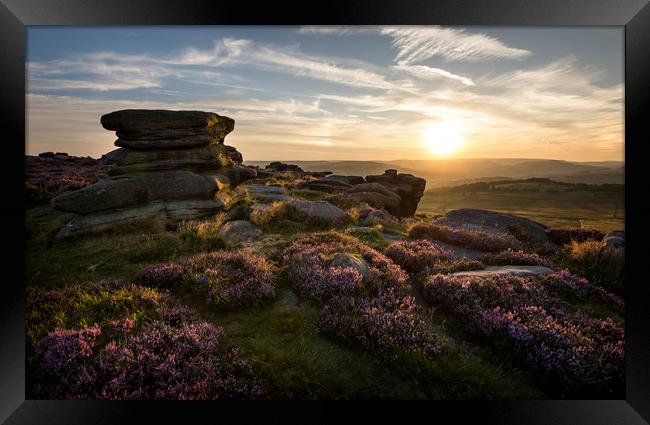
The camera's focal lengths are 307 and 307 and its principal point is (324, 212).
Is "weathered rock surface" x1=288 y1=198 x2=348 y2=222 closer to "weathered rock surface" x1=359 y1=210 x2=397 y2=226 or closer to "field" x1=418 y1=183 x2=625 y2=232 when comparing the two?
"weathered rock surface" x1=359 y1=210 x2=397 y2=226

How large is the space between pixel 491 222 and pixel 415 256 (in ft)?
33.2

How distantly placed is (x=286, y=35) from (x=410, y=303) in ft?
23.3

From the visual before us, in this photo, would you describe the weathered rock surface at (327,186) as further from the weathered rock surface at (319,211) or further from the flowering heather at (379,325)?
the flowering heather at (379,325)

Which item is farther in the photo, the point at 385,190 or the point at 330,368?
the point at 385,190

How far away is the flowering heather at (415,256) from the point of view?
311 inches

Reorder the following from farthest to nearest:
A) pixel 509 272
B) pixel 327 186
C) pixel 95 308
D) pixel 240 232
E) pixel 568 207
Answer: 1. pixel 327 186
2. pixel 568 207
3. pixel 240 232
4. pixel 509 272
5. pixel 95 308

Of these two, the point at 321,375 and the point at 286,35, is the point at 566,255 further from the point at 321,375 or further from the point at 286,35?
the point at 286,35

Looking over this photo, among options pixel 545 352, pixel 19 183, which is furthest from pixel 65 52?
pixel 545 352

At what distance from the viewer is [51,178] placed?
22.5 m

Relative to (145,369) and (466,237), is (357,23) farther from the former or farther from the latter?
(466,237)

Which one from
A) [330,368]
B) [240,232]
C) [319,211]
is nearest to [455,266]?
[330,368]

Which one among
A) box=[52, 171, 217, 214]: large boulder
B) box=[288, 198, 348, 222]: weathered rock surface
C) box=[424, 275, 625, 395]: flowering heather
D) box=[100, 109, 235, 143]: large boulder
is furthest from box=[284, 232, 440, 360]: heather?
box=[100, 109, 235, 143]: large boulder

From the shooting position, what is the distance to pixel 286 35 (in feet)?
25.9

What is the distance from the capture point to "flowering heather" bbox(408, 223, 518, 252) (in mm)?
10289
